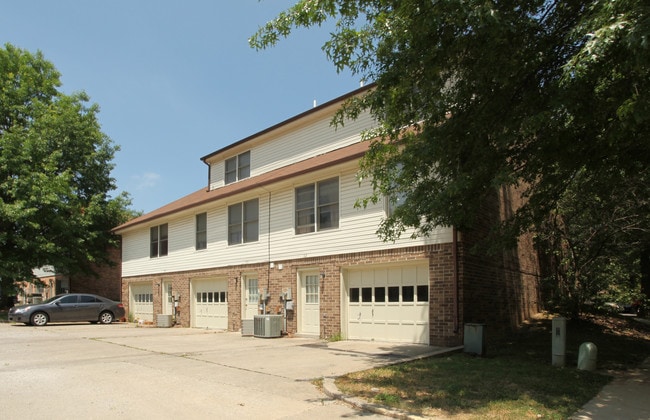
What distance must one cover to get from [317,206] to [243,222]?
13.3 ft

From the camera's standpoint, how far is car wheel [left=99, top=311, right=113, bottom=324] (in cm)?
2391

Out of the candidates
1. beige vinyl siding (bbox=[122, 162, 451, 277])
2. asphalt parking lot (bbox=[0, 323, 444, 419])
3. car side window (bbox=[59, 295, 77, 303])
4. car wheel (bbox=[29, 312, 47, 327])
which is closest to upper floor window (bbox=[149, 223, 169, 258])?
beige vinyl siding (bbox=[122, 162, 451, 277])

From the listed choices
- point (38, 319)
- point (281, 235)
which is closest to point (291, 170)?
point (281, 235)

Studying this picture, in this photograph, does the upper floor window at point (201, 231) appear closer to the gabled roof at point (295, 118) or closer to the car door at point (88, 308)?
the gabled roof at point (295, 118)

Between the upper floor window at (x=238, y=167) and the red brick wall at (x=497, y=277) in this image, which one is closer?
the red brick wall at (x=497, y=277)

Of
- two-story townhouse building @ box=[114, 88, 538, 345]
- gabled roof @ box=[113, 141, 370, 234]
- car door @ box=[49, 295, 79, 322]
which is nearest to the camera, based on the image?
two-story townhouse building @ box=[114, 88, 538, 345]

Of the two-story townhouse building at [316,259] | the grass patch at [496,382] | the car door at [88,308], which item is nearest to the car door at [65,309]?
the car door at [88,308]

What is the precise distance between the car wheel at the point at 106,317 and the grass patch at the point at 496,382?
18.6 metres

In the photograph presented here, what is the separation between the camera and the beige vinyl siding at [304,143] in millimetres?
16984

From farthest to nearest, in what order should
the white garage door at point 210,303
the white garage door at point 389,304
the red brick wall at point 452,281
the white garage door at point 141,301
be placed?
1. the white garage door at point 141,301
2. the white garage door at point 210,303
3. the white garage door at point 389,304
4. the red brick wall at point 452,281

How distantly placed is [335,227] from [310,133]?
4.89 meters

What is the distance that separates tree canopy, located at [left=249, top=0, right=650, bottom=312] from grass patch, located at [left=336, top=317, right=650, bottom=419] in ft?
8.52

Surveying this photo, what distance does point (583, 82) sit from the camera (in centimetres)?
637

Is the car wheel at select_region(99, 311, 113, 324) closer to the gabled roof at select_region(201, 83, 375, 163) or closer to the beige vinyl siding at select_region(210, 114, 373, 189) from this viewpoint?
the gabled roof at select_region(201, 83, 375, 163)
